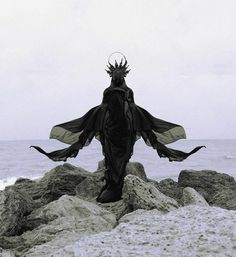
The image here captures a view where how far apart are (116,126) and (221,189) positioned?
6.53 ft

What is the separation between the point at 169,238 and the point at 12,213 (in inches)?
99.8

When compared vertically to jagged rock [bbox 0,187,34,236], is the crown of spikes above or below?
above

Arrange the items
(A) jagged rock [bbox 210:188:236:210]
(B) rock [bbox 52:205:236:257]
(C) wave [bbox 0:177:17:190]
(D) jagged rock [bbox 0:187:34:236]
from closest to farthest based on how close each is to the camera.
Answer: (B) rock [bbox 52:205:236:257] → (D) jagged rock [bbox 0:187:34:236] → (A) jagged rock [bbox 210:188:236:210] → (C) wave [bbox 0:177:17:190]

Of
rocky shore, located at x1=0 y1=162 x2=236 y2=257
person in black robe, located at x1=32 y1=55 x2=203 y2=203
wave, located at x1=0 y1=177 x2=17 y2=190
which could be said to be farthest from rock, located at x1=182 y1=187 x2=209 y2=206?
wave, located at x1=0 y1=177 x2=17 y2=190

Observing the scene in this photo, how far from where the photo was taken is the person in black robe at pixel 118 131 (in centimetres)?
771

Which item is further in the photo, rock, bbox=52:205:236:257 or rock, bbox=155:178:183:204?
rock, bbox=155:178:183:204

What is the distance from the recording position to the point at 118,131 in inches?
307

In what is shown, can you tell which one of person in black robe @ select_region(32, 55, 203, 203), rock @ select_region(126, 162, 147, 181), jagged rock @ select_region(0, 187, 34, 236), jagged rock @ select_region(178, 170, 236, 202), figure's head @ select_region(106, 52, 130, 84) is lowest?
jagged rock @ select_region(0, 187, 34, 236)

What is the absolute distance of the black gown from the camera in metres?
7.72

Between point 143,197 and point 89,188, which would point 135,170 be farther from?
point 143,197

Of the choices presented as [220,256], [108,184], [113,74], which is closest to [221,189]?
[108,184]

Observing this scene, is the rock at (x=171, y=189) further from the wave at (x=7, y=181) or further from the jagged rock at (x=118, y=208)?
the wave at (x=7, y=181)

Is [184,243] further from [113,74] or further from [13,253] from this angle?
[113,74]

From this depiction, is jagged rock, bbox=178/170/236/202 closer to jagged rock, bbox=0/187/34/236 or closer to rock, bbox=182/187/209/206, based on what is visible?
rock, bbox=182/187/209/206
